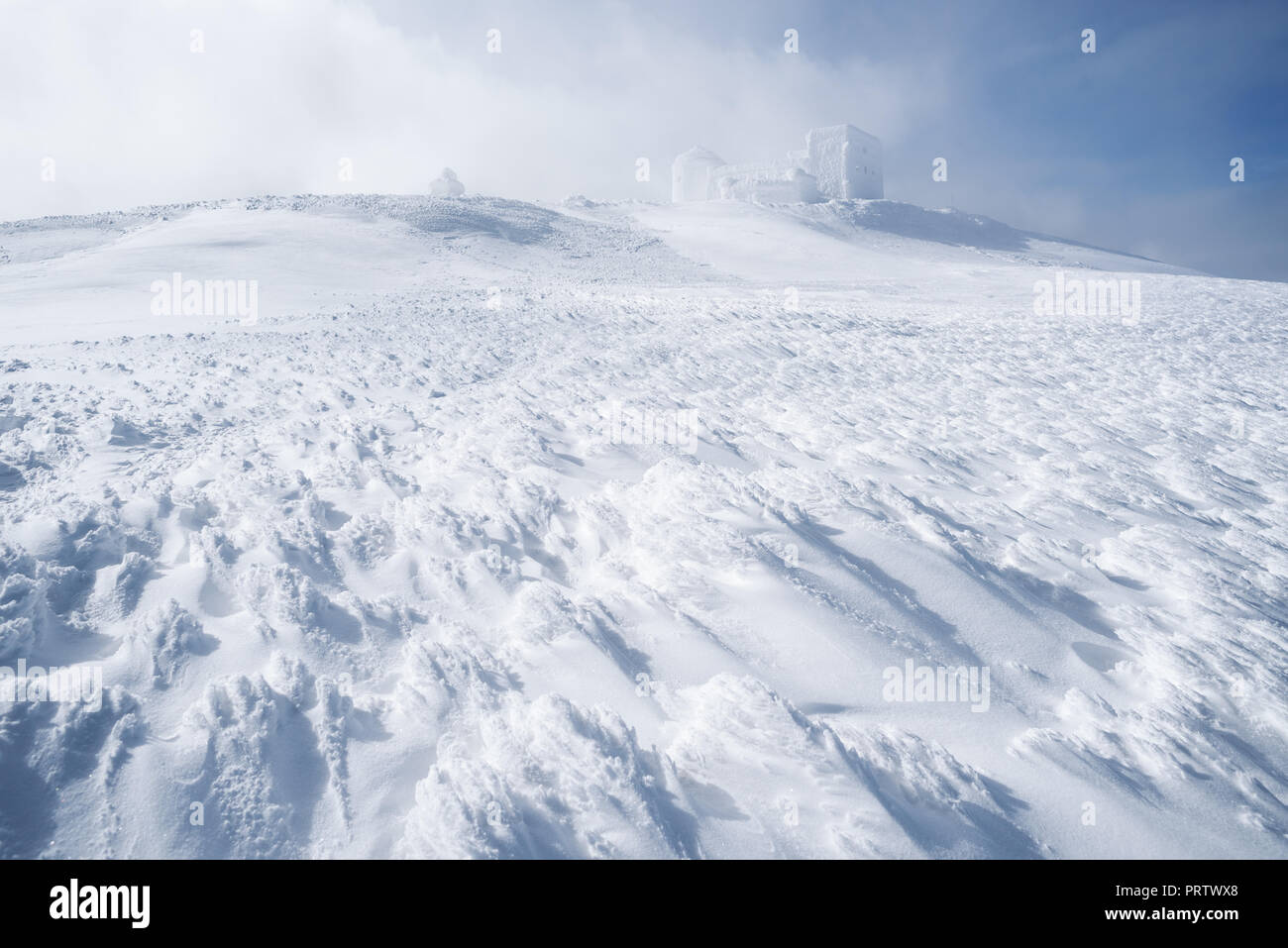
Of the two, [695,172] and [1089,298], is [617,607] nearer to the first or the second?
[1089,298]

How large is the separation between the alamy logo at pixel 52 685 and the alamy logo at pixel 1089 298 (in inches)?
856

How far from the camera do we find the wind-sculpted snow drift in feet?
10.3

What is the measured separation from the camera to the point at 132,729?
3.30m

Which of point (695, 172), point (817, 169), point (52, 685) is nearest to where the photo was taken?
point (52, 685)

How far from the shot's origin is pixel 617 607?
14.8ft

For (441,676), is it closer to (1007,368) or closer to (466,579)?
(466,579)

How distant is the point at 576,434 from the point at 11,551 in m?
4.90

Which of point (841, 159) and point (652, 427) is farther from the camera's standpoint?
point (841, 159)

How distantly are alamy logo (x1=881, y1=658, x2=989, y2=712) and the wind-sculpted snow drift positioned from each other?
0.08 feet

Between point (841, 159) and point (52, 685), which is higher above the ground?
point (841, 159)

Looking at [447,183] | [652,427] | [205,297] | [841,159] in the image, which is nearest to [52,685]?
[652,427]

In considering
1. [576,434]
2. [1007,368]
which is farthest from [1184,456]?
[576,434]
